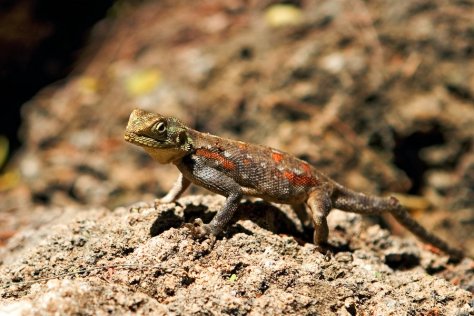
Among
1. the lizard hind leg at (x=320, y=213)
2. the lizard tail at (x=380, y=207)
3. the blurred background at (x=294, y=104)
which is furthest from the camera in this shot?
the blurred background at (x=294, y=104)

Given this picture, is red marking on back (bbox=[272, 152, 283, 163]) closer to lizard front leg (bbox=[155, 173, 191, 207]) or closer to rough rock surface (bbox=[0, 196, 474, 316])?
rough rock surface (bbox=[0, 196, 474, 316])

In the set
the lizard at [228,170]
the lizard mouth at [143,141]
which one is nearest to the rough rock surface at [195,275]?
the lizard at [228,170]

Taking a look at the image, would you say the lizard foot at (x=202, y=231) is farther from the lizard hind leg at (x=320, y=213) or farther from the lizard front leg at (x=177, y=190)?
the lizard hind leg at (x=320, y=213)

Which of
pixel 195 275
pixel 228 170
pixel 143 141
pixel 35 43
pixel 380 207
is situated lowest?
pixel 380 207

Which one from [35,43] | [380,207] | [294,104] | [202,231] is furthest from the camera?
[35,43]

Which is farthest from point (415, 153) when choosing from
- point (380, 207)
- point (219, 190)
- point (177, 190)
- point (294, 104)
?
point (219, 190)

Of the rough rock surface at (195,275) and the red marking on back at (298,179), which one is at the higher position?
the red marking on back at (298,179)

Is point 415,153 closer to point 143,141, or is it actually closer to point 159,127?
point 159,127

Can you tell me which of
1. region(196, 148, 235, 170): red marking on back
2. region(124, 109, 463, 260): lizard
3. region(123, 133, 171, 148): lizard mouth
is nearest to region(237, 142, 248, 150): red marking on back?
region(124, 109, 463, 260): lizard
